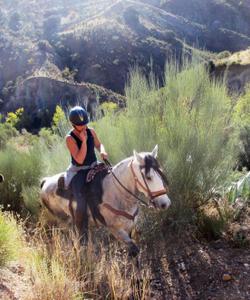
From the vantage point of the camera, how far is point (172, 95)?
22.8ft

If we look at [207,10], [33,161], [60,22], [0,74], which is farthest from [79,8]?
[33,161]

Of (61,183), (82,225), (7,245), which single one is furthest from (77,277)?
(61,183)

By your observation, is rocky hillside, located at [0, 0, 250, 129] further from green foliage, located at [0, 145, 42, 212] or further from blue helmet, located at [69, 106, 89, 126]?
blue helmet, located at [69, 106, 89, 126]

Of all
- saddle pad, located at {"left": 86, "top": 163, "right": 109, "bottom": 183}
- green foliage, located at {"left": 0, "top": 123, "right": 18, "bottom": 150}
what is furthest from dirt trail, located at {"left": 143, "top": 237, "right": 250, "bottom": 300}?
green foliage, located at {"left": 0, "top": 123, "right": 18, "bottom": 150}

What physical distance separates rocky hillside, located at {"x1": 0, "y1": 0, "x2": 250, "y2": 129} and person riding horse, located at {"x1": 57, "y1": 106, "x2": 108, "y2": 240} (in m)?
38.2

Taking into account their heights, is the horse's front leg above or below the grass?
below

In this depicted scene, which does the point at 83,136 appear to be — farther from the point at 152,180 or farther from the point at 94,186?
the point at 152,180

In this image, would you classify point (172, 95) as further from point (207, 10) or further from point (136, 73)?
point (207, 10)

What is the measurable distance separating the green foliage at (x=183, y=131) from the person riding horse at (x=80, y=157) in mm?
1138

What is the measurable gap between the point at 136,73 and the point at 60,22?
6904 centimetres

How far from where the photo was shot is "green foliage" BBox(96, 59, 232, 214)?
6.43 m

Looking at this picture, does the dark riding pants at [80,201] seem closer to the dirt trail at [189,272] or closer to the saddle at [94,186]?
the saddle at [94,186]

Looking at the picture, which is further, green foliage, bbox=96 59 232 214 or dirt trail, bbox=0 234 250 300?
green foliage, bbox=96 59 232 214

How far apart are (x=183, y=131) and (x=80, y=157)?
5.76ft
